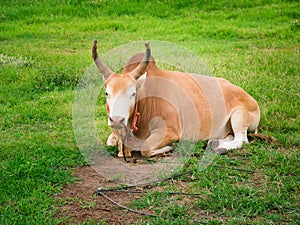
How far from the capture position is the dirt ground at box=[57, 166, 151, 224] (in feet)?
12.6

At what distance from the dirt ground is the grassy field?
0.11m

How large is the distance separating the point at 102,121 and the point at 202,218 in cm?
258

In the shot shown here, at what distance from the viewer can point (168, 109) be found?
525cm

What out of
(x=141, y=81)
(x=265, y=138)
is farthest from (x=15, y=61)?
(x=265, y=138)

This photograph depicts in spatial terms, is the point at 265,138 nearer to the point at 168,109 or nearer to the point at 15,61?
the point at 168,109

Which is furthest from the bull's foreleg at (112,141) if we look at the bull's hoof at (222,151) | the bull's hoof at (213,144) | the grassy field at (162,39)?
the bull's hoof at (222,151)

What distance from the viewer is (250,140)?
18.4 ft

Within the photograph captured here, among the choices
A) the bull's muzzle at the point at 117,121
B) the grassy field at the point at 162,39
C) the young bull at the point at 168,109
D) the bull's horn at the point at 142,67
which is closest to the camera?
the grassy field at the point at 162,39

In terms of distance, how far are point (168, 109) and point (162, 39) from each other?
16.8ft

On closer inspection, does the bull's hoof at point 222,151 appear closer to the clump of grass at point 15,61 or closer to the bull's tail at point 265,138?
the bull's tail at point 265,138

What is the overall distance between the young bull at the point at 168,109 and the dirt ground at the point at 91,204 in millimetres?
540

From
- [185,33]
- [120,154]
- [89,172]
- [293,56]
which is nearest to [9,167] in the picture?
[89,172]

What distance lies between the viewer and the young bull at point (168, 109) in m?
4.71

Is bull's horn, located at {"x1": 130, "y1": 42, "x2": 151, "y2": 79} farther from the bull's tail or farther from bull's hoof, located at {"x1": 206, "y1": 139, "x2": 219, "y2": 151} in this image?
the bull's tail
